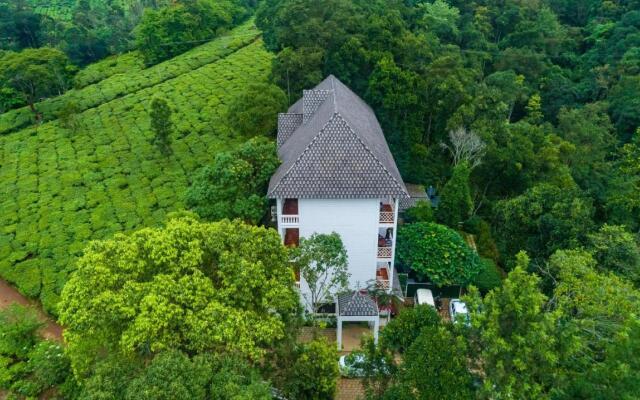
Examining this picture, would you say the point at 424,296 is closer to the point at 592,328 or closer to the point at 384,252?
the point at 384,252

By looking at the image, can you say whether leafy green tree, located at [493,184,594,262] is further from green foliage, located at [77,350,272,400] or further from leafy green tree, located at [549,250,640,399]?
green foliage, located at [77,350,272,400]

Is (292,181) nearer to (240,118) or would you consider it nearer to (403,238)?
(403,238)

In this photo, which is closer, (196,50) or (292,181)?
(292,181)

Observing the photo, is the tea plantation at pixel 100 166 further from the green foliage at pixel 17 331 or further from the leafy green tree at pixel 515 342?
the leafy green tree at pixel 515 342

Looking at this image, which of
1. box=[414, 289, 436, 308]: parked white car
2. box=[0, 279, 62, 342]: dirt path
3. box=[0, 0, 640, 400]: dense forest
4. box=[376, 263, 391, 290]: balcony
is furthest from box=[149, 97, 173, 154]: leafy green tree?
box=[414, 289, 436, 308]: parked white car

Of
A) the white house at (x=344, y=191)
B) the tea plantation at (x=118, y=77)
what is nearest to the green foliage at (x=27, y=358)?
the white house at (x=344, y=191)

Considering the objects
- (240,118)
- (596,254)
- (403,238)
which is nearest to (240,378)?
(403,238)

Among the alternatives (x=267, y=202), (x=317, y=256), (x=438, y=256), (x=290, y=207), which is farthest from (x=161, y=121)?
(x=438, y=256)
